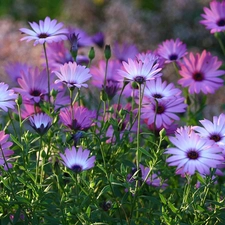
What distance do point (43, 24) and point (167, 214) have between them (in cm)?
51

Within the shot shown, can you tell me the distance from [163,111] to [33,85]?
12.1 inches

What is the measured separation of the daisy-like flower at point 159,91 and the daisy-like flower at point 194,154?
0.19 metres

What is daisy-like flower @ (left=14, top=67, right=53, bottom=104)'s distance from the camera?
139 centimetres

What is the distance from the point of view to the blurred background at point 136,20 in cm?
395

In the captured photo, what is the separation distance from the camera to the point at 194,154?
1053mm

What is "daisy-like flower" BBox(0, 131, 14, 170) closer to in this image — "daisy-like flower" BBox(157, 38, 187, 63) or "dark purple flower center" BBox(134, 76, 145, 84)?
"dark purple flower center" BBox(134, 76, 145, 84)

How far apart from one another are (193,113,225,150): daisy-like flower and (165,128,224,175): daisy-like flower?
0.06 metres

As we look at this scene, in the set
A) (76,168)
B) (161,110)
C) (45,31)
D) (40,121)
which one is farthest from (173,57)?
(76,168)

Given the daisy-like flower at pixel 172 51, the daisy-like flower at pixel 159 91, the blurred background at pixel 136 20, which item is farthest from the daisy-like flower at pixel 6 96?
the blurred background at pixel 136 20

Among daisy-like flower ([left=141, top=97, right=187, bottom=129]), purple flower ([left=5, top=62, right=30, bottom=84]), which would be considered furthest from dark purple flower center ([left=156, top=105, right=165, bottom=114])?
purple flower ([left=5, top=62, right=30, bottom=84])

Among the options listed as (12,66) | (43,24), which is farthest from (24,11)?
(43,24)

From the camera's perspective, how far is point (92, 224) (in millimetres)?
1089

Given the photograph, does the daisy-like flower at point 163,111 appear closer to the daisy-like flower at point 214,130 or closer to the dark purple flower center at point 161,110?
the dark purple flower center at point 161,110

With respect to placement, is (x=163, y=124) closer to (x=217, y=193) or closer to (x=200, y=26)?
(x=217, y=193)
